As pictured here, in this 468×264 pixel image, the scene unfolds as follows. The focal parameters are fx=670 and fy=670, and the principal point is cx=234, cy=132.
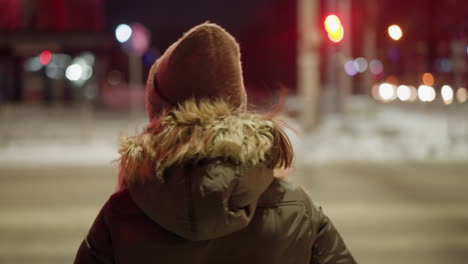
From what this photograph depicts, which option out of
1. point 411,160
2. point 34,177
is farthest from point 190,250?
point 411,160

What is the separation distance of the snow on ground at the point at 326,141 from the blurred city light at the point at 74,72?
12.0 m

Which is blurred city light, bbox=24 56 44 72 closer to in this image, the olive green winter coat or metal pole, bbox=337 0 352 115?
metal pole, bbox=337 0 352 115

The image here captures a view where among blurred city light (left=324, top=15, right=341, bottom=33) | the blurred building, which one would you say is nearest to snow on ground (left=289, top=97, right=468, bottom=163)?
blurred city light (left=324, top=15, right=341, bottom=33)

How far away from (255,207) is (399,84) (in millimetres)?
54542

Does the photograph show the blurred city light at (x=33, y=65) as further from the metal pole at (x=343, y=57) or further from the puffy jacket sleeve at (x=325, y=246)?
the puffy jacket sleeve at (x=325, y=246)

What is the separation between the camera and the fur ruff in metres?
1.65

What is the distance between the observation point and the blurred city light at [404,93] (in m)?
50.6

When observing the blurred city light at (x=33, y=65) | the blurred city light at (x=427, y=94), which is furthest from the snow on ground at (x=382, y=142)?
the blurred city light at (x=33, y=65)

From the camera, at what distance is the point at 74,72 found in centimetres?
3934

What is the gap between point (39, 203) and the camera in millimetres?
9414

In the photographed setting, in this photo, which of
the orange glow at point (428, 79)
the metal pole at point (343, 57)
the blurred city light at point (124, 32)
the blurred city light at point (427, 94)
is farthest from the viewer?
the orange glow at point (428, 79)

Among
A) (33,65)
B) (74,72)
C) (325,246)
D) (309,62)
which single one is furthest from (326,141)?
(33,65)

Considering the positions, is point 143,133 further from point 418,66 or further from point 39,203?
point 418,66

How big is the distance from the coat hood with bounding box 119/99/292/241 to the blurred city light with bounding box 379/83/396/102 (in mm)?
49576
